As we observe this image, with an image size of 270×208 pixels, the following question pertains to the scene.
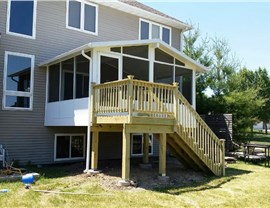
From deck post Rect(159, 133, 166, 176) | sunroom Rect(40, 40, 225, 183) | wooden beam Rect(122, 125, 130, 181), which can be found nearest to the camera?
wooden beam Rect(122, 125, 130, 181)

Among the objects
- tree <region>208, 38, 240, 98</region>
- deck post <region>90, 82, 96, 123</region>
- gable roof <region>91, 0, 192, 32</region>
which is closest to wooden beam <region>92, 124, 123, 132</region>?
deck post <region>90, 82, 96, 123</region>

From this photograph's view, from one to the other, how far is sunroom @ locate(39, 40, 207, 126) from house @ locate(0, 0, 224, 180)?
3 cm

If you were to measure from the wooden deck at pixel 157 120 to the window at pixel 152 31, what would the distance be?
6543 millimetres

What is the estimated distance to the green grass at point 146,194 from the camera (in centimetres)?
652

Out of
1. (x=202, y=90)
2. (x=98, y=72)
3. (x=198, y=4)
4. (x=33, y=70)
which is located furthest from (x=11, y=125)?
(x=202, y=90)

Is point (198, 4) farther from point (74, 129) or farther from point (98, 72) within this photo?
point (74, 129)

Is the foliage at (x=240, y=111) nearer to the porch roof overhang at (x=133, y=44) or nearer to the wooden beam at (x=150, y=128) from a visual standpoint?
the porch roof overhang at (x=133, y=44)

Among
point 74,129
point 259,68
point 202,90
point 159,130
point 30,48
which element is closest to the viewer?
point 159,130

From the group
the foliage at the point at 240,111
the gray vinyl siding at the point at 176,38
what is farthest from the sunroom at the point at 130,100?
the foliage at the point at 240,111

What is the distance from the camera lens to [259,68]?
136 feet

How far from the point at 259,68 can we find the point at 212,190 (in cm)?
3712

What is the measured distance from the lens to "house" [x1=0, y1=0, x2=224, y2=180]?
9117 millimetres

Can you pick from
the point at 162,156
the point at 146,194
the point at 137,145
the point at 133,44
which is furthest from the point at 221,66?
the point at 146,194

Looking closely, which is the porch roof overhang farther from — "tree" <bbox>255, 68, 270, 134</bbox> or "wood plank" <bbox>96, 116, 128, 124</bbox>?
"tree" <bbox>255, 68, 270, 134</bbox>
